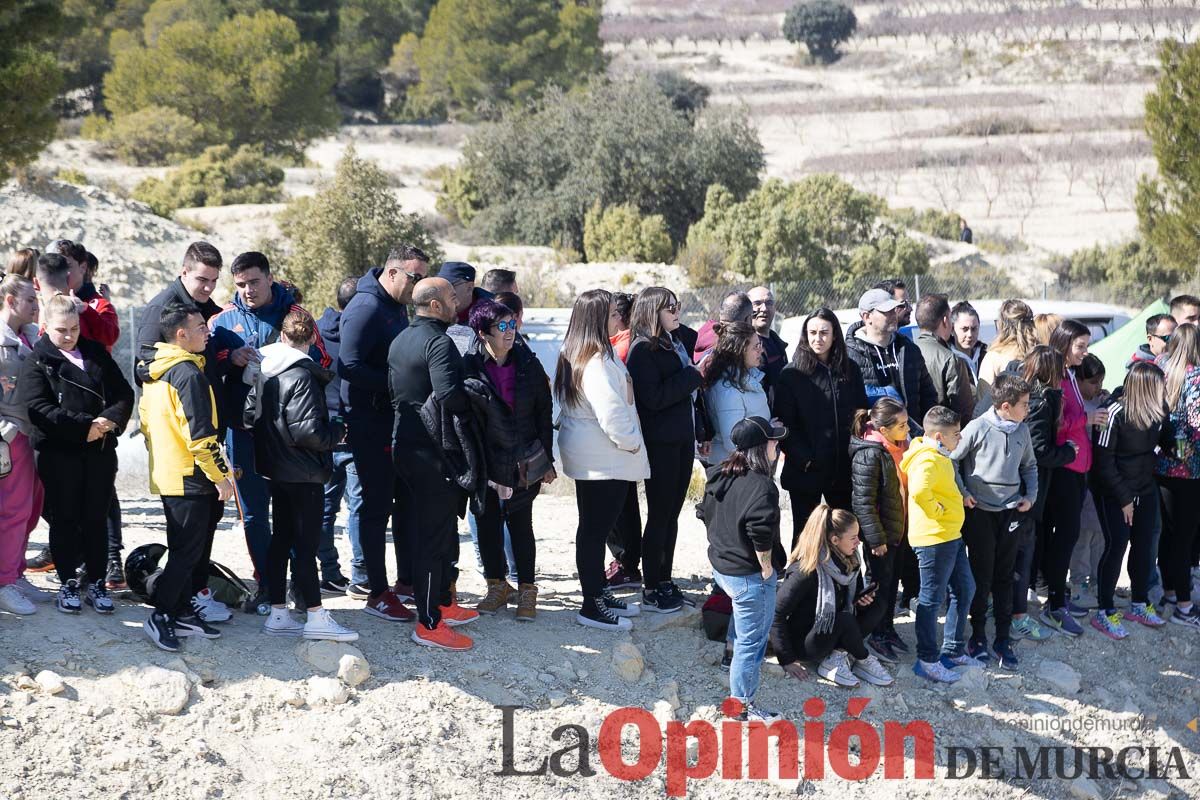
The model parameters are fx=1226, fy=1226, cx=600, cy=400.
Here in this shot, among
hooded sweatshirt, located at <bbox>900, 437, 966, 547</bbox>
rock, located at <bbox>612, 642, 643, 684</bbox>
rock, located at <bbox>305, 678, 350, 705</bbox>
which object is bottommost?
rock, located at <bbox>612, 642, 643, 684</bbox>

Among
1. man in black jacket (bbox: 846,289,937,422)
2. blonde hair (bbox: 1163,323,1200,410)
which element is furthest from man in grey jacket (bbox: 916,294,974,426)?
blonde hair (bbox: 1163,323,1200,410)

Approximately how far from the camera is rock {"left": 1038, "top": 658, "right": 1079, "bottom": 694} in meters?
7.04

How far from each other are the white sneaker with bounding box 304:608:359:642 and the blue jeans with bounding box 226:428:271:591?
442mm

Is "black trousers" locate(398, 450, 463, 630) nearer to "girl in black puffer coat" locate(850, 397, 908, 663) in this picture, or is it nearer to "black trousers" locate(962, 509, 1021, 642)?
"girl in black puffer coat" locate(850, 397, 908, 663)

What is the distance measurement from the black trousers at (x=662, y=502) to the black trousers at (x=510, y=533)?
526mm

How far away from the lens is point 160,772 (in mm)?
5176

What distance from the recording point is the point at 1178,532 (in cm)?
773

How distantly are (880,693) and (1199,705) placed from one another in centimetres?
221

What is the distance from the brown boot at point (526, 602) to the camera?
22.1 feet

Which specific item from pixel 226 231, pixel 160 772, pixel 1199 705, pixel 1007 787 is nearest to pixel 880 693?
pixel 1007 787

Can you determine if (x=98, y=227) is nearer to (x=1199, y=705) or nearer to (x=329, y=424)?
(x=329, y=424)

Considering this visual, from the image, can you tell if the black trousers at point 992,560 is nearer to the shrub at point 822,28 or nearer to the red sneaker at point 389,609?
the red sneaker at point 389,609

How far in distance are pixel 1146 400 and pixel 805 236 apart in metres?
17.8

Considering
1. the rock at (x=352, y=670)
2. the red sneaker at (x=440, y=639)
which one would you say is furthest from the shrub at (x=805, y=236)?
the rock at (x=352, y=670)
